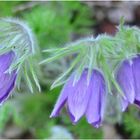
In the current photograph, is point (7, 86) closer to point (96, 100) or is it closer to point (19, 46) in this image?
point (19, 46)

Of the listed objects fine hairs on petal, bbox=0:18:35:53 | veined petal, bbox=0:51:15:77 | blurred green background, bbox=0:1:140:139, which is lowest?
blurred green background, bbox=0:1:140:139

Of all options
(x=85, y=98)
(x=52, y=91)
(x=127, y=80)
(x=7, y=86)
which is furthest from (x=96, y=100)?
(x=52, y=91)

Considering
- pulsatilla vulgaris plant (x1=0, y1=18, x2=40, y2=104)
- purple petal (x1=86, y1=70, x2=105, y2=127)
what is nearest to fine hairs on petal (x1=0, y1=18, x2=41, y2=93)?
pulsatilla vulgaris plant (x1=0, y1=18, x2=40, y2=104)

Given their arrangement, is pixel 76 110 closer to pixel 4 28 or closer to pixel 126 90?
pixel 126 90

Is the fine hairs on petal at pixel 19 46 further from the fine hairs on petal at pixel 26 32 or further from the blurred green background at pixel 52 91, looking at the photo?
the blurred green background at pixel 52 91

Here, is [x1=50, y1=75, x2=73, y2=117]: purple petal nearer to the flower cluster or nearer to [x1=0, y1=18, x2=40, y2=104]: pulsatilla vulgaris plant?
the flower cluster

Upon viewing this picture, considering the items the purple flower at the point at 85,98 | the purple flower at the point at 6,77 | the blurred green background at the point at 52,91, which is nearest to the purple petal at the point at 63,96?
the purple flower at the point at 85,98
